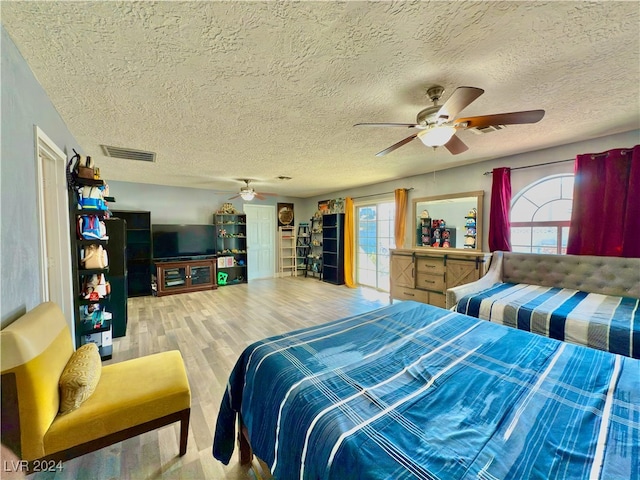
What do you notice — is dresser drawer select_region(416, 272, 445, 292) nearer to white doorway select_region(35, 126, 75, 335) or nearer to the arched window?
the arched window

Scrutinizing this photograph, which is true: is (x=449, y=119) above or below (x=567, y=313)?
above

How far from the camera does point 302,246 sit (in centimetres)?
775

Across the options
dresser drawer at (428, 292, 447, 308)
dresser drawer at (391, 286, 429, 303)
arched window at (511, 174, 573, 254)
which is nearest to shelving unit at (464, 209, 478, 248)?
arched window at (511, 174, 573, 254)

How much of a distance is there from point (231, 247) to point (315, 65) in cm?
593

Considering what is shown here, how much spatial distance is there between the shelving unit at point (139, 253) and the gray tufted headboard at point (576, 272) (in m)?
6.39

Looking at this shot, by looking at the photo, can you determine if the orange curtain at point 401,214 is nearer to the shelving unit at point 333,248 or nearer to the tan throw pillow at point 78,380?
the shelving unit at point 333,248

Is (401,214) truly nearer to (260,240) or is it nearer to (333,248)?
(333,248)

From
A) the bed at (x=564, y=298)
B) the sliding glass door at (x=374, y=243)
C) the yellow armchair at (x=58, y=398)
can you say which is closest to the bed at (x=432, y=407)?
the yellow armchair at (x=58, y=398)

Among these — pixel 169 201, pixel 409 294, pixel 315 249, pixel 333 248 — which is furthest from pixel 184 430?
pixel 315 249

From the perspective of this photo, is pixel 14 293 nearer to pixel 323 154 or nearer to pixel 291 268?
pixel 323 154

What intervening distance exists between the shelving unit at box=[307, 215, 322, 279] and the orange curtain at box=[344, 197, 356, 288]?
1.07 metres

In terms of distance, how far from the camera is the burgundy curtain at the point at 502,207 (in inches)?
139

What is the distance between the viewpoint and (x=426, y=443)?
83 centimetres

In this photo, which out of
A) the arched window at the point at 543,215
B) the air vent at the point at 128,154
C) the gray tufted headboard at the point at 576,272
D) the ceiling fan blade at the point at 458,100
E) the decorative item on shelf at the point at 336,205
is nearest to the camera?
the ceiling fan blade at the point at 458,100
